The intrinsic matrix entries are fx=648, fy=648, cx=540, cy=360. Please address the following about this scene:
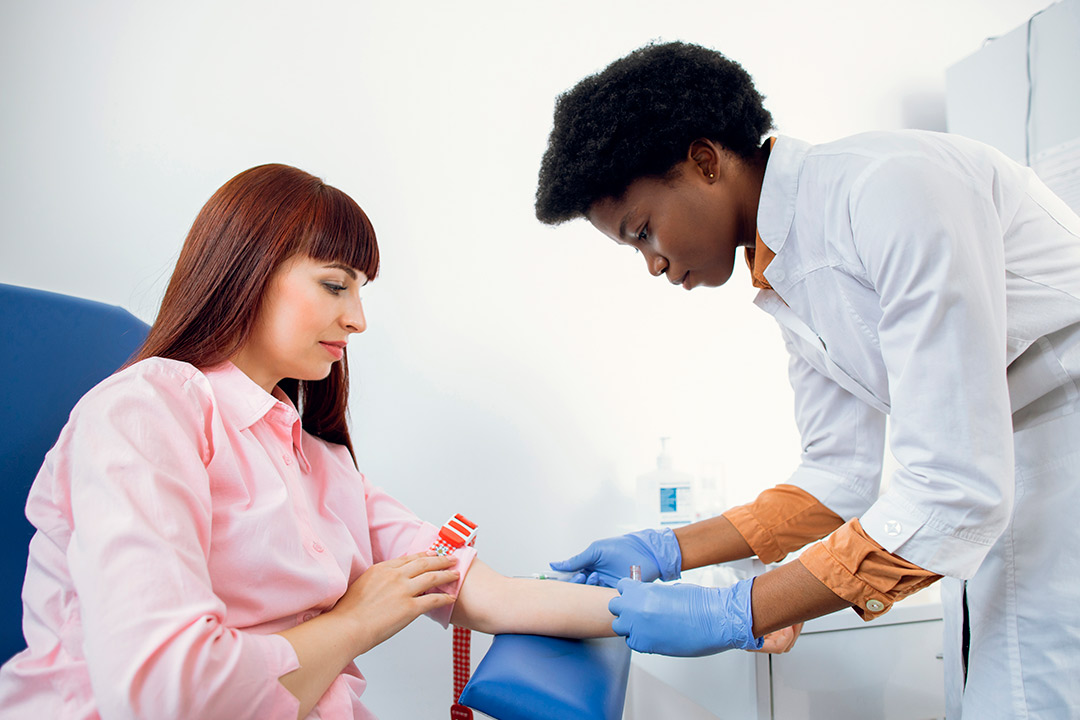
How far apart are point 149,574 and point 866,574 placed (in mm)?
781

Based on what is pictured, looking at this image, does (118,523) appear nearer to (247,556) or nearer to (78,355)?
(247,556)

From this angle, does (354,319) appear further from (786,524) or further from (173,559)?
(786,524)

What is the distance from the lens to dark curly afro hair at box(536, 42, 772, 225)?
928 mm

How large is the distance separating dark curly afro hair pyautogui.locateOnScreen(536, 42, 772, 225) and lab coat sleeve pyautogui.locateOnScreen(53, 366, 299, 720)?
63 cm

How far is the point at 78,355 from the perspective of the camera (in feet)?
3.03

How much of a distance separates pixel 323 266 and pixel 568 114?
17.0 inches

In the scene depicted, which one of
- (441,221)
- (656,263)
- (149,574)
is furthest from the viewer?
(441,221)

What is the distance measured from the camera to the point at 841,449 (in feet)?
3.98

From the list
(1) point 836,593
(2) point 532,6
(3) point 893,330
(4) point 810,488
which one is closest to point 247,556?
(1) point 836,593

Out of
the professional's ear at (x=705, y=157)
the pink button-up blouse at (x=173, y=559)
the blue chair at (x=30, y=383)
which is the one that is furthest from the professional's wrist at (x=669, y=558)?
the blue chair at (x=30, y=383)

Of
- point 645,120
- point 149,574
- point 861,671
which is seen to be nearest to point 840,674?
point 861,671

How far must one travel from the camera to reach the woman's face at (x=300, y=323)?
0.88m

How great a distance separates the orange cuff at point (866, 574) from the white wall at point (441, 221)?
2.61ft

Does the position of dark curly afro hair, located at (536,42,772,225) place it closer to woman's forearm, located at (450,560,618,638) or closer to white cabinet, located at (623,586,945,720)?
→ woman's forearm, located at (450,560,618,638)
